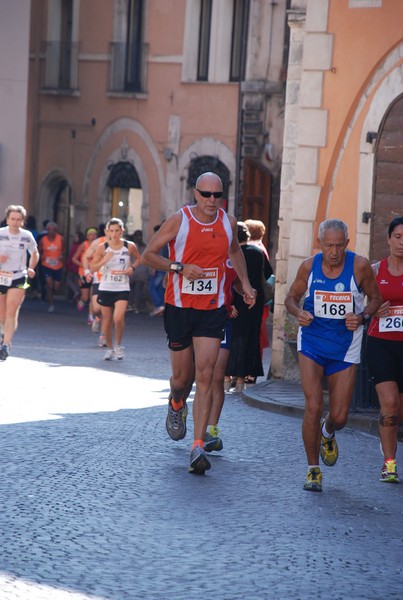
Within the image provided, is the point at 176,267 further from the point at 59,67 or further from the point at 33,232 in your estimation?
the point at 59,67

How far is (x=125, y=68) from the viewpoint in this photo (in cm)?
3566

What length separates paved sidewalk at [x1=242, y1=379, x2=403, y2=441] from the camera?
13.4 m

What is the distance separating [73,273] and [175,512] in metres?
26.6

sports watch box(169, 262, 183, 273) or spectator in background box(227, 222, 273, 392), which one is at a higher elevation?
sports watch box(169, 262, 183, 273)

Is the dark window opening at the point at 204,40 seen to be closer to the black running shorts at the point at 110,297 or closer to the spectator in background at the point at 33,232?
the spectator in background at the point at 33,232

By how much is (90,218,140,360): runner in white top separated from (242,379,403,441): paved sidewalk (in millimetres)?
3575

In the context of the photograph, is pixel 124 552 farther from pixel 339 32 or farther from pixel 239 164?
pixel 239 164

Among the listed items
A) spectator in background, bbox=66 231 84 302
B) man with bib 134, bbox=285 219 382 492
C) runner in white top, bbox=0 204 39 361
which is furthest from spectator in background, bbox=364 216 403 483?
spectator in background, bbox=66 231 84 302

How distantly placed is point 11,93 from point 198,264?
25450 millimetres

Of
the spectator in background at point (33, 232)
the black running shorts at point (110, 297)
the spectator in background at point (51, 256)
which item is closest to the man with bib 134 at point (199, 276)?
the black running shorts at point (110, 297)

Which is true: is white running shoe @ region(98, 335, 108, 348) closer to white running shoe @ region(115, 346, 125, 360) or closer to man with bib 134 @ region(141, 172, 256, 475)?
white running shoe @ region(115, 346, 125, 360)

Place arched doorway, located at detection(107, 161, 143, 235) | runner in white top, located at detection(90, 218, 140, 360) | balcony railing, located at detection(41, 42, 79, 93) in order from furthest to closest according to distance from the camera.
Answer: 1. balcony railing, located at detection(41, 42, 79, 93)
2. arched doorway, located at detection(107, 161, 143, 235)
3. runner in white top, located at detection(90, 218, 140, 360)

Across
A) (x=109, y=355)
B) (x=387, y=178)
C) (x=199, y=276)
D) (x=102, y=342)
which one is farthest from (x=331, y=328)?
(x=102, y=342)

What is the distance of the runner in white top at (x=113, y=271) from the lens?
20.1 metres
